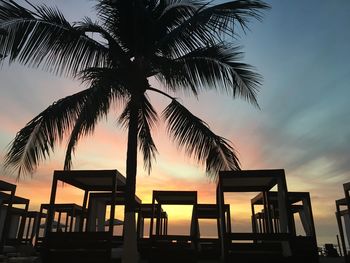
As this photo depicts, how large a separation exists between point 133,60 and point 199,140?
A: 305cm

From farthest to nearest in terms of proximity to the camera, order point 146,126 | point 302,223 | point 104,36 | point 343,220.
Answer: point 343,220, point 302,223, point 146,126, point 104,36

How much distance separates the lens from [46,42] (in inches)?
278

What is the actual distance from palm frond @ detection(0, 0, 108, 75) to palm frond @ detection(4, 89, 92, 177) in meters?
0.84

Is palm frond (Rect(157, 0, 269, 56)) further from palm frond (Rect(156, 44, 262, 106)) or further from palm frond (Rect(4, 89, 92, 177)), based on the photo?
palm frond (Rect(4, 89, 92, 177))

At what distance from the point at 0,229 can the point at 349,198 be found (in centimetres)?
1639

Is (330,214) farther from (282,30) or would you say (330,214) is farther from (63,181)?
(63,181)

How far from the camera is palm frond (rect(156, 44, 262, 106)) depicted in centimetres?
845

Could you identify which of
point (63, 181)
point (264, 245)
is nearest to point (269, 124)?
point (264, 245)

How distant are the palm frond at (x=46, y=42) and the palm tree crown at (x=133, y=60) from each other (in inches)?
0.8

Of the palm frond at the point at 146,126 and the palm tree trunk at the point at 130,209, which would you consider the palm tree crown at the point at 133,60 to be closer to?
the palm frond at the point at 146,126

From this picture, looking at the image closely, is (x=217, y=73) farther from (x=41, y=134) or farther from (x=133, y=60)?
(x=41, y=134)

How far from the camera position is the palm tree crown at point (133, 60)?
21.9 ft

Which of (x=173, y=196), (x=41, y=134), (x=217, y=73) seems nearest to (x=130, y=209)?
(x=41, y=134)

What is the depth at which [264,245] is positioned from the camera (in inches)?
343
